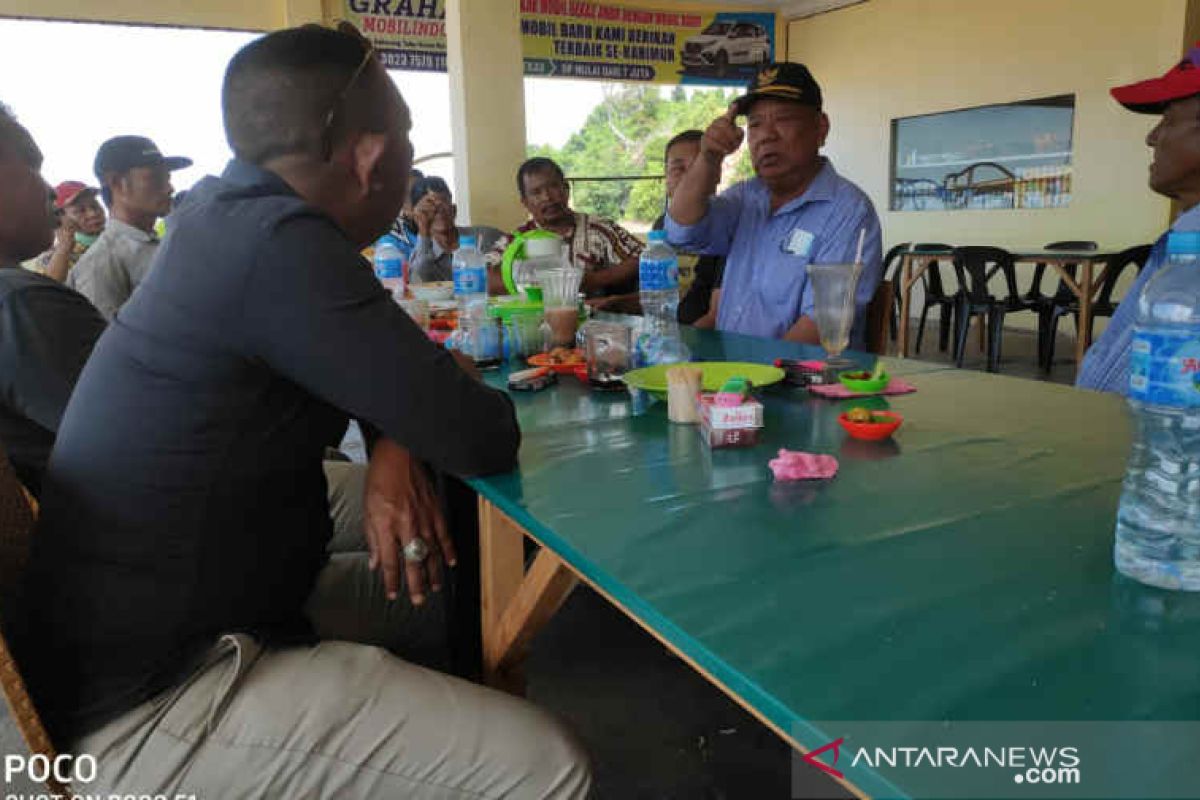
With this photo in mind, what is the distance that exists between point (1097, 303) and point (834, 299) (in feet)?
17.4

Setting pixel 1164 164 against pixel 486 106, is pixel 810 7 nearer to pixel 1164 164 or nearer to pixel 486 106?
pixel 486 106

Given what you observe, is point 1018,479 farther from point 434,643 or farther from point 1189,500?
point 434,643

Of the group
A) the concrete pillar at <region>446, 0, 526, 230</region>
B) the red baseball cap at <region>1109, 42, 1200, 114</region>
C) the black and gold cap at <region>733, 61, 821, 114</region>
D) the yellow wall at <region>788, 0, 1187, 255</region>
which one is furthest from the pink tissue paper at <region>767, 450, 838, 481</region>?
the yellow wall at <region>788, 0, 1187, 255</region>

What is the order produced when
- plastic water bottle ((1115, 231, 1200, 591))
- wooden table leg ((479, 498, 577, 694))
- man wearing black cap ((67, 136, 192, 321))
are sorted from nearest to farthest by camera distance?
plastic water bottle ((1115, 231, 1200, 591)) → wooden table leg ((479, 498, 577, 694)) → man wearing black cap ((67, 136, 192, 321))

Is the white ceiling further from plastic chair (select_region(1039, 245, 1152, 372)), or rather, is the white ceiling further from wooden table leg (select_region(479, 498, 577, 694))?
wooden table leg (select_region(479, 498, 577, 694))

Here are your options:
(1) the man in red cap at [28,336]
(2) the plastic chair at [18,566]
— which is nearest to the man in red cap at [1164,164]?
(2) the plastic chair at [18,566]

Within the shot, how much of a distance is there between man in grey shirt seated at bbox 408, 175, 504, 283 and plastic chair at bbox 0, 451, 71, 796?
3544 mm

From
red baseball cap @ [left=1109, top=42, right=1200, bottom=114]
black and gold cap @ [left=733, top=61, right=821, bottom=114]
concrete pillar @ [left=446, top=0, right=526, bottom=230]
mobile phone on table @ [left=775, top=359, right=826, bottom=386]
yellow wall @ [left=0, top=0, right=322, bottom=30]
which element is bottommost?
mobile phone on table @ [left=775, top=359, right=826, bottom=386]

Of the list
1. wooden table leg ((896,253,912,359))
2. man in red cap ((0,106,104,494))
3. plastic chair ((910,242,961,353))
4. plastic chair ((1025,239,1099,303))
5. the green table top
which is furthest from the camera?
plastic chair ((910,242,961,353))

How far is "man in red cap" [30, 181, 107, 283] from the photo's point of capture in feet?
15.4

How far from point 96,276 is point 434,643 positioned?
2.39 meters

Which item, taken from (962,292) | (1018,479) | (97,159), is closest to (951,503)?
(1018,479)

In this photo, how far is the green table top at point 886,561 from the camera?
63 centimetres

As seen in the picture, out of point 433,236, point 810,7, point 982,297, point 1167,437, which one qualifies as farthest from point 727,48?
point 1167,437
